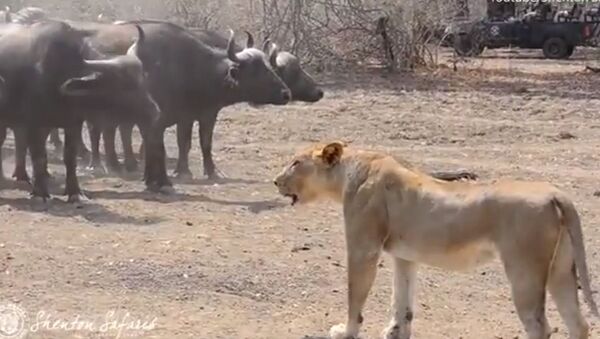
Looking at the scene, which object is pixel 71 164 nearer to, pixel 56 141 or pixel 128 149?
pixel 128 149

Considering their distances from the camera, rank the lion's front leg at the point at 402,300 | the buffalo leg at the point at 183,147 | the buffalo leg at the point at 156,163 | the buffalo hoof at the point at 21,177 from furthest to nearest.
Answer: the buffalo leg at the point at 183,147, the buffalo hoof at the point at 21,177, the buffalo leg at the point at 156,163, the lion's front leg at the point at 402,300

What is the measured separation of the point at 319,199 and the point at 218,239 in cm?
257

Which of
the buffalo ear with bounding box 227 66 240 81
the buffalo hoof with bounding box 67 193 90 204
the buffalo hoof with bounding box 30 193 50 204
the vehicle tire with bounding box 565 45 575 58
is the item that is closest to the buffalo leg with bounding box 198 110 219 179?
the buffalo ear with bounding box 227 66 240 81

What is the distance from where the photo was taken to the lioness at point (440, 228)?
6.87 m

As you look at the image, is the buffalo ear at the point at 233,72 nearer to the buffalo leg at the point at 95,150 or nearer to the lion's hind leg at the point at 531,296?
the buffalo leg at the point at 95,150

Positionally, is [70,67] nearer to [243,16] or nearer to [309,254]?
[309,254]

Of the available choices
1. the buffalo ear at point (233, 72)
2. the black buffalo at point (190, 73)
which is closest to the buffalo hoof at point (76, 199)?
the black buffalo at point (190, 73)

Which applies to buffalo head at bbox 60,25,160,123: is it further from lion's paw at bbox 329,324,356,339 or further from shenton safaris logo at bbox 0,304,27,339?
lion's paw at bbox 329,324,356,339

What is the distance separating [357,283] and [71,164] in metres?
5.68

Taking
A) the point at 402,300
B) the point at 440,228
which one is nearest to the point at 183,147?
the point at 402,300

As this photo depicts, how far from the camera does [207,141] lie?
1477 cm

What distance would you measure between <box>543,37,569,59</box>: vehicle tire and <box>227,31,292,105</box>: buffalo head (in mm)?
19061

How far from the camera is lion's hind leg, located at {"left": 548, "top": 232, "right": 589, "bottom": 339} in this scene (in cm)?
704

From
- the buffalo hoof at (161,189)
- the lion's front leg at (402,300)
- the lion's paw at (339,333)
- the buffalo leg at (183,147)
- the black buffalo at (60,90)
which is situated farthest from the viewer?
the buffalo leg at (183,147)
